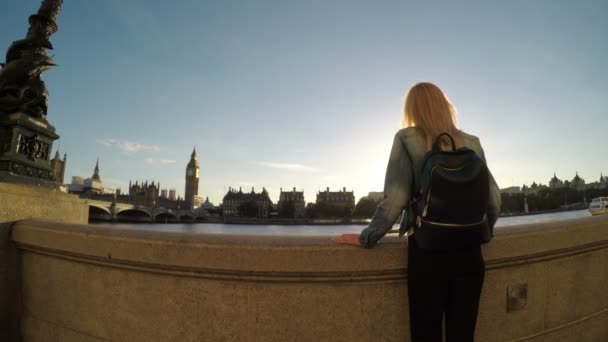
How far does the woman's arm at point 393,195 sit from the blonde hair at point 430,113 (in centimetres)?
16

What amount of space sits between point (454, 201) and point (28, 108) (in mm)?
5225

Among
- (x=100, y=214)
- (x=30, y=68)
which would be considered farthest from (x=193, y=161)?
(x=30, y=68)

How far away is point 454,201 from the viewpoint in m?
1.47

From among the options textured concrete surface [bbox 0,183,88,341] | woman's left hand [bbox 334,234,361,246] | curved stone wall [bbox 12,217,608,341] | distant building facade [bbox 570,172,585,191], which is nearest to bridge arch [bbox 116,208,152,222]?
textured concrete surface [bbox 0,183,88,341]

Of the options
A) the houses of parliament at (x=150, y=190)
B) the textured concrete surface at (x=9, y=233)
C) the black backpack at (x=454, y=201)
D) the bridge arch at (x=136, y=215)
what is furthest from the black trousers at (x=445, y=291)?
the houses of parliament at (x=150, y=190)

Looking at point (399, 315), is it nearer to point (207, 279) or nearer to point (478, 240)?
point (478, 240)

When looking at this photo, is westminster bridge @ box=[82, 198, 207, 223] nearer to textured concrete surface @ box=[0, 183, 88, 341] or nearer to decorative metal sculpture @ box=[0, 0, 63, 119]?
decorative metal sculpture @ box=[0, 0, 63, 119]

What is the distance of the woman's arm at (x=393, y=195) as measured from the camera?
170 cm

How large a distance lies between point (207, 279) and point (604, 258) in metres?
3.22

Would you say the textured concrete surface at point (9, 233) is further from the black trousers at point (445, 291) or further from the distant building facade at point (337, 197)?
the distant building facade at point (337, 197)

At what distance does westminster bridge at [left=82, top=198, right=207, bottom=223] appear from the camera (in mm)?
68250

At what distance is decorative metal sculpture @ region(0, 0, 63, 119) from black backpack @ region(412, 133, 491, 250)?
16.6 feet

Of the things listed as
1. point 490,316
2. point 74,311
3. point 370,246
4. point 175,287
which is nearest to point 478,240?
point 370,246

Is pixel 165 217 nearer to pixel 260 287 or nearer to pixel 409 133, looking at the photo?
pixel 260 287
